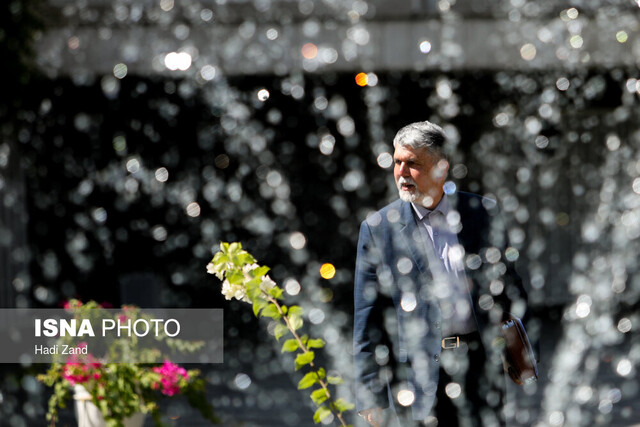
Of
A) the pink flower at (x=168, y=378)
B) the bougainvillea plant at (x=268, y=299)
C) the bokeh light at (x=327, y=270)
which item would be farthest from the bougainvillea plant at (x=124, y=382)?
the bokeh light at (x=327, y=270)

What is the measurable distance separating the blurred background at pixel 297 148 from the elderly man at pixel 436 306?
134 inches

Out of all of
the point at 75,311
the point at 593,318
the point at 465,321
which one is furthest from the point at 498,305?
the point at 593,318

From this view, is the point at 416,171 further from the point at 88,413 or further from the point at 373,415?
the point at 88,413

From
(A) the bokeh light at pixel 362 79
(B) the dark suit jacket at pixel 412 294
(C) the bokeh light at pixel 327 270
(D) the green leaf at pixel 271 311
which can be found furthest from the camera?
(C) the bokeh light at pixel 327 270

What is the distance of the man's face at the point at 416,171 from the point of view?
238cm

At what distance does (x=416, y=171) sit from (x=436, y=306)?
476mm

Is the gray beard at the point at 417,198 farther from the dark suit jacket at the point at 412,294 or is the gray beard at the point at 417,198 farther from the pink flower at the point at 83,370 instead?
the pink flower at the point at 83,370

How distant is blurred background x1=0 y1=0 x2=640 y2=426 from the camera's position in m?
6.54

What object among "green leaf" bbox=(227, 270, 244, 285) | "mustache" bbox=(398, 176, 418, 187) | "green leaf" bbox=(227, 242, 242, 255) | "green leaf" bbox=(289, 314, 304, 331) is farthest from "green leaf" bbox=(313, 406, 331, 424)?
"mustache" bbox=(398, 176, 418, 187)

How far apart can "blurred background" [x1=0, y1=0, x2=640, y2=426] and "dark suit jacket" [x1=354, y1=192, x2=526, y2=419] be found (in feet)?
11.2

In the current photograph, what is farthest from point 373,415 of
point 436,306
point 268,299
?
point 268,299

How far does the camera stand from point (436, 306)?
252 centimetres

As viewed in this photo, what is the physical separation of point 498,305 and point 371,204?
547cm

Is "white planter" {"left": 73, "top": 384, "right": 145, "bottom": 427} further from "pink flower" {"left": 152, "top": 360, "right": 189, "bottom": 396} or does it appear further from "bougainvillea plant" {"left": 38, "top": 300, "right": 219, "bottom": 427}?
"pink flower" {"left": 152, "top": 360, "right": 189, "bottom": 396}
